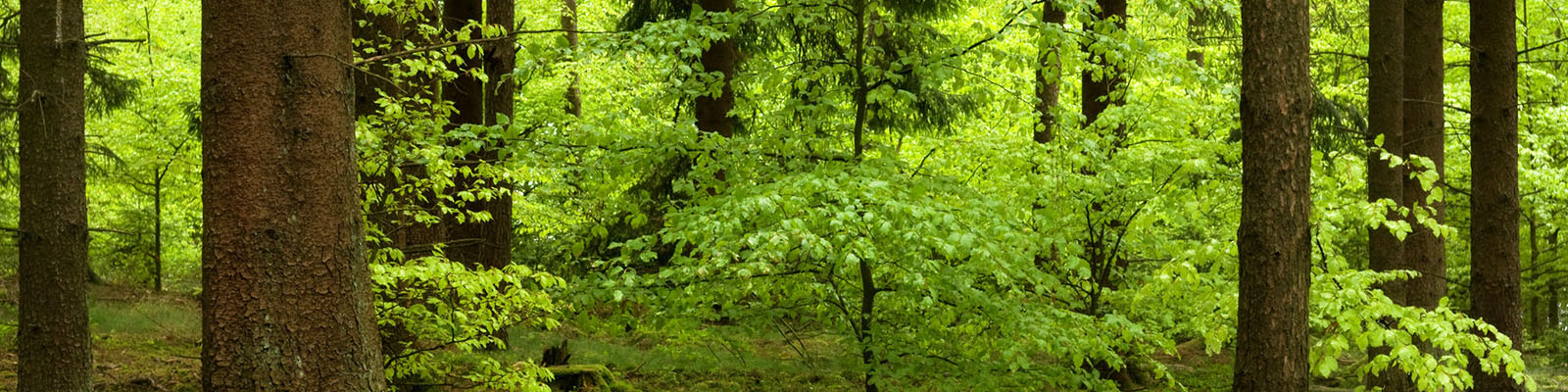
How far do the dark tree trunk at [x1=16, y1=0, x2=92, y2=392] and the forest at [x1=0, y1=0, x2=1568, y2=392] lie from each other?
23 mm

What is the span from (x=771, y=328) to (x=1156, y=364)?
2.75m

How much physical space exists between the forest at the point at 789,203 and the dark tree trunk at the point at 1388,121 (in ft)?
0.11

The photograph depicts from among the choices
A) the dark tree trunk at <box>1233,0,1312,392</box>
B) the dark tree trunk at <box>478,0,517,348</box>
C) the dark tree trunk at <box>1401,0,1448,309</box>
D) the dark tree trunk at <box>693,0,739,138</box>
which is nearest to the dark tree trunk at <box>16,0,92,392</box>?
the dark tree trunk at <box>478,0,517,348</box>

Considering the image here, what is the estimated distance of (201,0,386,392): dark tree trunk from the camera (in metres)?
4.11

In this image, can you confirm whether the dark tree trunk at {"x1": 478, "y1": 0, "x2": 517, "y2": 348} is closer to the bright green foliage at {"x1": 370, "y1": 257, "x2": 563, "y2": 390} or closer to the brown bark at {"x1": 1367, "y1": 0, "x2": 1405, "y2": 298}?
the bright green foliage at {"x1": 370, "y1": 257, "x2": 563, "y2": 390}

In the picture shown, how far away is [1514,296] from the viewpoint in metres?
9.62

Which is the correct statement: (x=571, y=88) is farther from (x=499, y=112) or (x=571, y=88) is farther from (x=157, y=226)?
(x=499, y=112)

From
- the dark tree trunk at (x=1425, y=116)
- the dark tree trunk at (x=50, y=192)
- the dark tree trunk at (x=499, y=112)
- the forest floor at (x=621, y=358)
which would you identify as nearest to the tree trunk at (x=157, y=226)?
the forest floor at (x=621, y=358)

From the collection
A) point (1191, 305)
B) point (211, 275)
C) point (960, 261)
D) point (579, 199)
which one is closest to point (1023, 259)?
point (960, 261)

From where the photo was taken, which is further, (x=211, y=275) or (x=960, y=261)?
(x=960, y=261)

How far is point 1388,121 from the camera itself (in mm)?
10102

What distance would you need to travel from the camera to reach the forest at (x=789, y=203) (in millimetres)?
4215

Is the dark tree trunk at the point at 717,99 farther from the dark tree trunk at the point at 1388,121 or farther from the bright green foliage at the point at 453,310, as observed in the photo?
the dark tree trunk at the point at 1388,121

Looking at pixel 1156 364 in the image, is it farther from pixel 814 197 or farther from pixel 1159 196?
pixel 814 197
